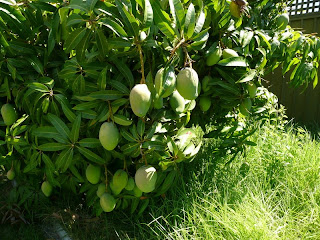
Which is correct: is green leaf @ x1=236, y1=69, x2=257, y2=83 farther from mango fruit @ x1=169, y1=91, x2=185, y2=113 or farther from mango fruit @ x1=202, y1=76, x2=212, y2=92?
mango fruit @ x1=169, y1=91, x2=185, y2=113

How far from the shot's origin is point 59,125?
1.28 m

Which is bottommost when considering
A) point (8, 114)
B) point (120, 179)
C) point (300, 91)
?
point (300, 91)

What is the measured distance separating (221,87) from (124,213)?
2.94 feet

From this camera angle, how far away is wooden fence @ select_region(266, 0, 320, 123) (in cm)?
414

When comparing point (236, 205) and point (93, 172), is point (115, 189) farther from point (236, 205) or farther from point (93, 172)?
point (236, 205)

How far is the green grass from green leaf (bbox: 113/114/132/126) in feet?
2.00

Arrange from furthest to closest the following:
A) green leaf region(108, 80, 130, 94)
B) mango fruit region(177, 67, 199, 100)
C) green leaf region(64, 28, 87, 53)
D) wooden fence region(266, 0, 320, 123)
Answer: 1. wooden fence region(266, 0, 320, 123)
2. green leaf region(108, 80, 130, 94)
3. green leaf region(64, 28, 87, 53)
4. mango fruit region(177, 67, 199, 100)

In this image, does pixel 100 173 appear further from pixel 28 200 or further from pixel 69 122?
pixel 28 200

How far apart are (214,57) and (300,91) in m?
3.30

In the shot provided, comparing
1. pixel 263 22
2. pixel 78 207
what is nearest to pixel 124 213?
pixel 78 207

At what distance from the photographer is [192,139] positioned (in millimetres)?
1525

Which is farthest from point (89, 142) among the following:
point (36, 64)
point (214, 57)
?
point (214, 57)

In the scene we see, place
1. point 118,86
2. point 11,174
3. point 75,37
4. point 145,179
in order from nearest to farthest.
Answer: point 75,37 < point 118,86 < point 145,179 < point 11,174

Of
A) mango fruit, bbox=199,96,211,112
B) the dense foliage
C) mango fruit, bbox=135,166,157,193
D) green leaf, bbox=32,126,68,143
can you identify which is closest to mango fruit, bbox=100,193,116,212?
the dense foliage
